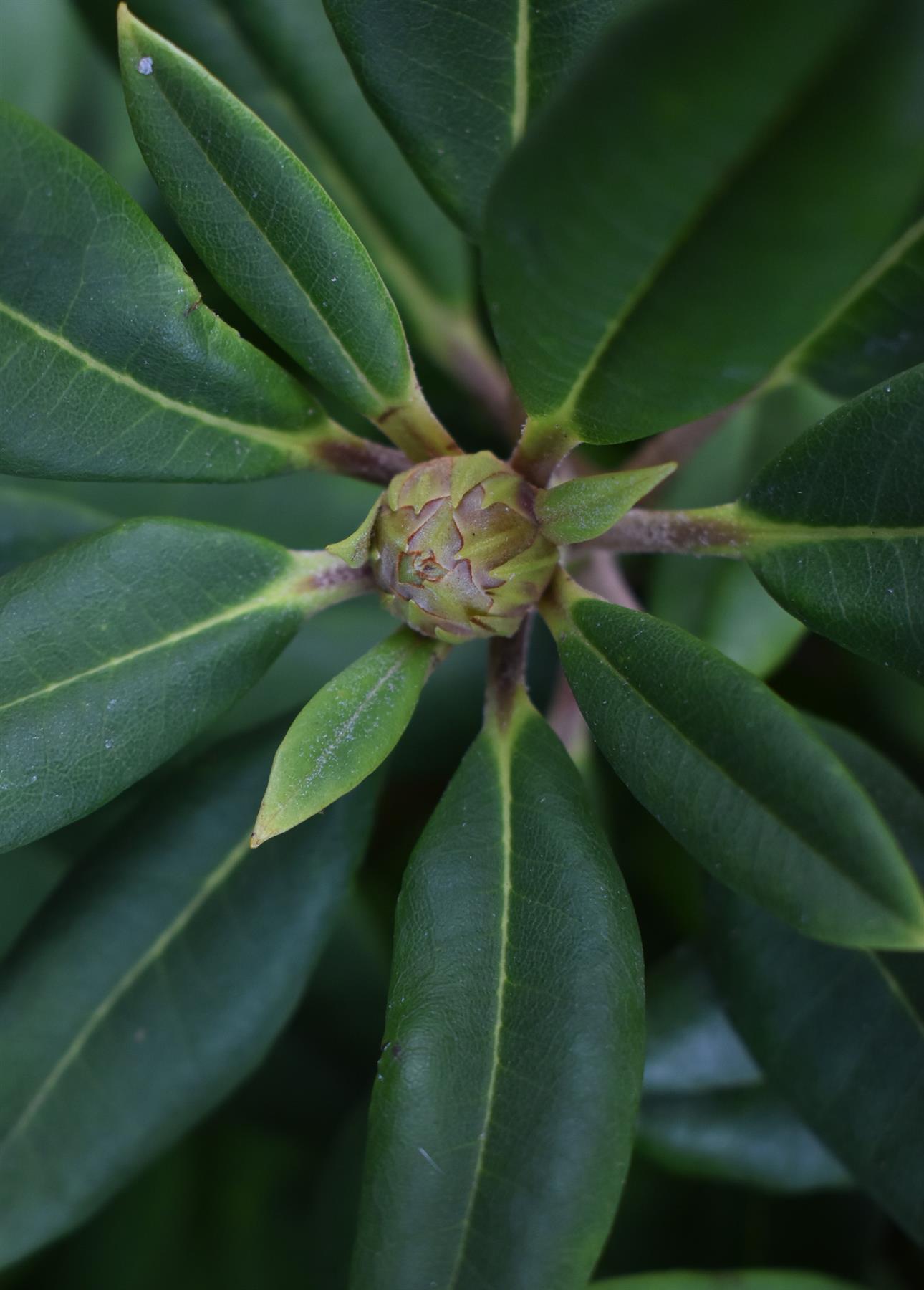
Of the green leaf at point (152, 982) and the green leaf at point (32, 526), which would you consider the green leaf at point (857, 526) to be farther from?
the green leaf at point (32, 526)

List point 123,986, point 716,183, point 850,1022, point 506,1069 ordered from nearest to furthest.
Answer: point 716,183, point 506,1069, point 850,1022, point 123,986

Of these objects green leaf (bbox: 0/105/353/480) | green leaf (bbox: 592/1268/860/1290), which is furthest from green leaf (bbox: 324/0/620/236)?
green leaf (bbox: 592/1268/860/1290)

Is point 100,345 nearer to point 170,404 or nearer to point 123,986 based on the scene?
point 170,404

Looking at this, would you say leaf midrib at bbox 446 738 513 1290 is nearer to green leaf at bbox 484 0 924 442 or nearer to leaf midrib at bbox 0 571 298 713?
leaf midrib at bbox 0 571 298 713

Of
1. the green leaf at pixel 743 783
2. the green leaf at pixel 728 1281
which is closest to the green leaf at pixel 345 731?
the green leaf at pixel 743 783

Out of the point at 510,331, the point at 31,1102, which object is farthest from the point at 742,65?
the point at 31,1102

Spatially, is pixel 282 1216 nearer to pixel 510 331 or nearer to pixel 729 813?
pixel 729 813

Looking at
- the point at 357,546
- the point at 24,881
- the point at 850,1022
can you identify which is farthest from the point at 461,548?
the point at 24,881
